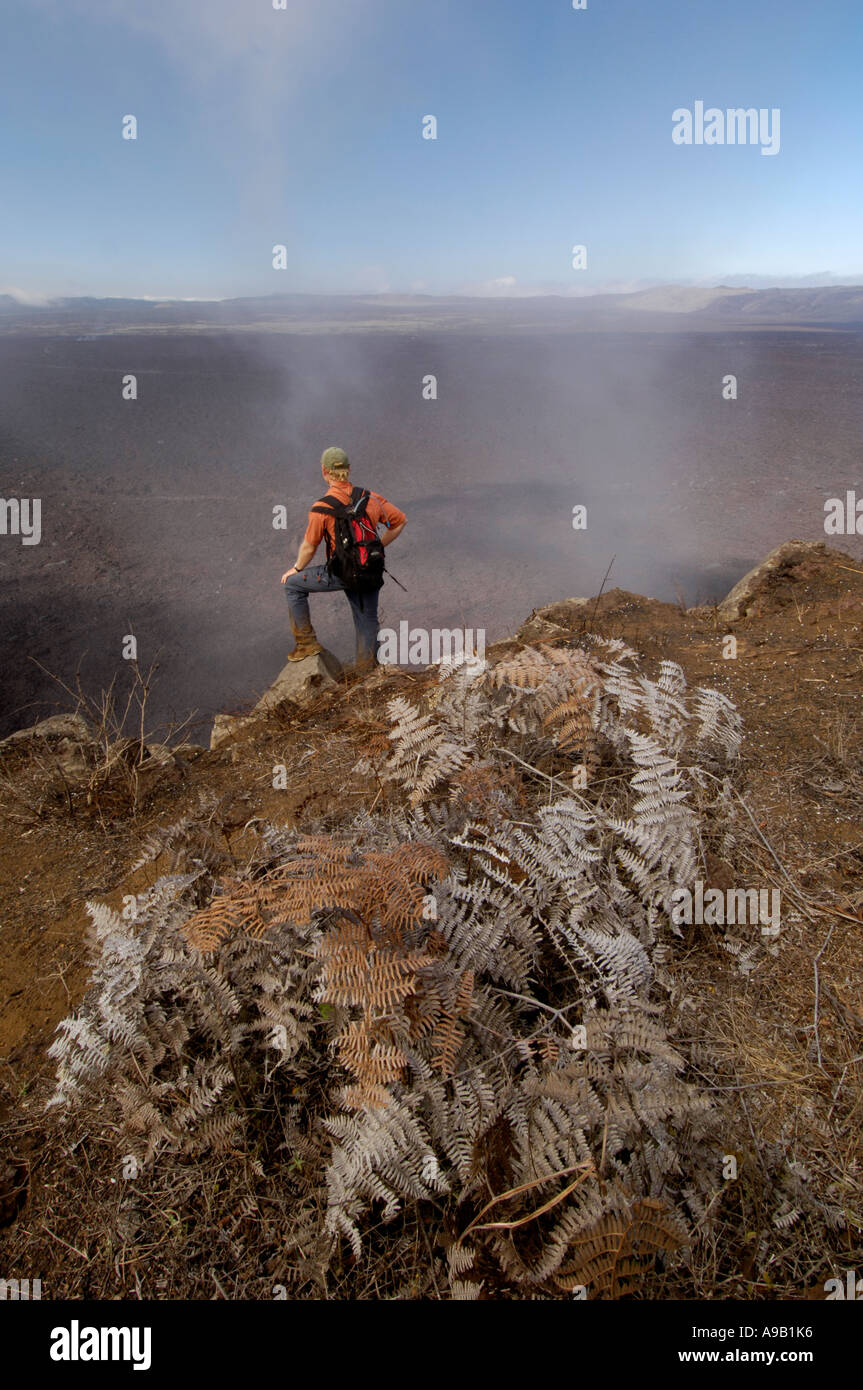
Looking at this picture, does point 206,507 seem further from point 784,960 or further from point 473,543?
point 784,960

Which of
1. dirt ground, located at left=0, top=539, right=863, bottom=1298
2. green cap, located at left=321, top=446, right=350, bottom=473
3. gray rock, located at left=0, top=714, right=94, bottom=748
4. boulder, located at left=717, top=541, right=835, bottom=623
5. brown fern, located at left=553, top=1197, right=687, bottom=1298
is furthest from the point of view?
boulder, located at left=717, top=541, right=835, bottom=623

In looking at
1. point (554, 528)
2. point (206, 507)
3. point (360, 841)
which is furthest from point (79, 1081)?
point (206, 507)

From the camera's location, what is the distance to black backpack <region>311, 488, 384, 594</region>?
4.84 metres

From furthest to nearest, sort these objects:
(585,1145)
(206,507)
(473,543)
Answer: (206,507), (473,543), (585,1145)

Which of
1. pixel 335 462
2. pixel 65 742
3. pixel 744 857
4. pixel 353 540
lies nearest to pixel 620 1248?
pixel 744 857

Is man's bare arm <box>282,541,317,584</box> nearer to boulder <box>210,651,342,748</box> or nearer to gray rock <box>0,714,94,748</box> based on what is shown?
boulder <box>210,651,342,748</box>

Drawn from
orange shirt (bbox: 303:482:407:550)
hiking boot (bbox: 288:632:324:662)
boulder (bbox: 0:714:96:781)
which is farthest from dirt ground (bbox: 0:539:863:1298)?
orange shirt (bbox: 303:482:407:550)

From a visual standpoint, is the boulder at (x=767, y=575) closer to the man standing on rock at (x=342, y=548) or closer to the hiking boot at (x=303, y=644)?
the man standing on rock at (x=342, y=548)

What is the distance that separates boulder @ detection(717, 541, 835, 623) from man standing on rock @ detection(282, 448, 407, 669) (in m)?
2.49

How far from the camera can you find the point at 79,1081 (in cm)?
173

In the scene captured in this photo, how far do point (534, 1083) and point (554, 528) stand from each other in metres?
10.8

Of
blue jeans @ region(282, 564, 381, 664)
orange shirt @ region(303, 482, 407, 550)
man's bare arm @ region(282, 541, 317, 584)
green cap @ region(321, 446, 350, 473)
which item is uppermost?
green cap @ region(321, 446, 350, 473)

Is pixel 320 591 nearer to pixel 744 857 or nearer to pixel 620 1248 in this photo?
pixel 744 857

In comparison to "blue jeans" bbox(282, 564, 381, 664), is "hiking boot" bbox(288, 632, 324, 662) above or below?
below
